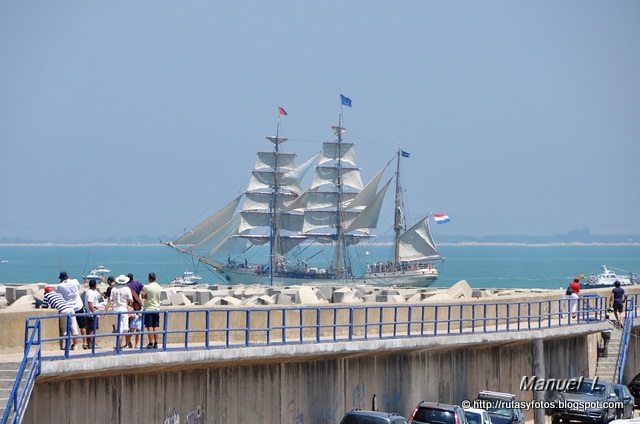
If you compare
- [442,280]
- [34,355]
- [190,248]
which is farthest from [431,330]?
[442,280]

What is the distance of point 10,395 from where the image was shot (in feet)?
55.1

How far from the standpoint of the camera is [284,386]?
23609 millimetres

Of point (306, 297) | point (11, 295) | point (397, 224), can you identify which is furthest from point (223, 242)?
point (306, 297)

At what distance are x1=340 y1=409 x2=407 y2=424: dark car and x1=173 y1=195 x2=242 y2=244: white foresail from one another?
122 metres

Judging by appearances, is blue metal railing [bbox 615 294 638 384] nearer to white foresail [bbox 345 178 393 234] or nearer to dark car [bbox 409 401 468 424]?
dark car [bbox 409 401 468 424]

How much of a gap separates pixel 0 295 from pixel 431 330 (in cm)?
1876

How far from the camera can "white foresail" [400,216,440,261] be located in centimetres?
14525

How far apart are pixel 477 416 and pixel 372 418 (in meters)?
3.13

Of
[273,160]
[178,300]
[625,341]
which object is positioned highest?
[273,160]

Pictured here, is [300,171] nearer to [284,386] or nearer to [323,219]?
[323,219]

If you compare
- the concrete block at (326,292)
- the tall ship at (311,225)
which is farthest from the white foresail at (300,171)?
the concrete block at (326,292)

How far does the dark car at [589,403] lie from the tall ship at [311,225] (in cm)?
11313

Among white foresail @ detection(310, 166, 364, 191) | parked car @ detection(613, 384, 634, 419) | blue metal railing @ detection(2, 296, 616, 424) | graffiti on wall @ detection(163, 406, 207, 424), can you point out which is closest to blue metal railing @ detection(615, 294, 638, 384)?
blue metal railing @ detection(2, 296, 616, 424)

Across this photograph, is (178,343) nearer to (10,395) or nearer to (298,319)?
(298,319)
